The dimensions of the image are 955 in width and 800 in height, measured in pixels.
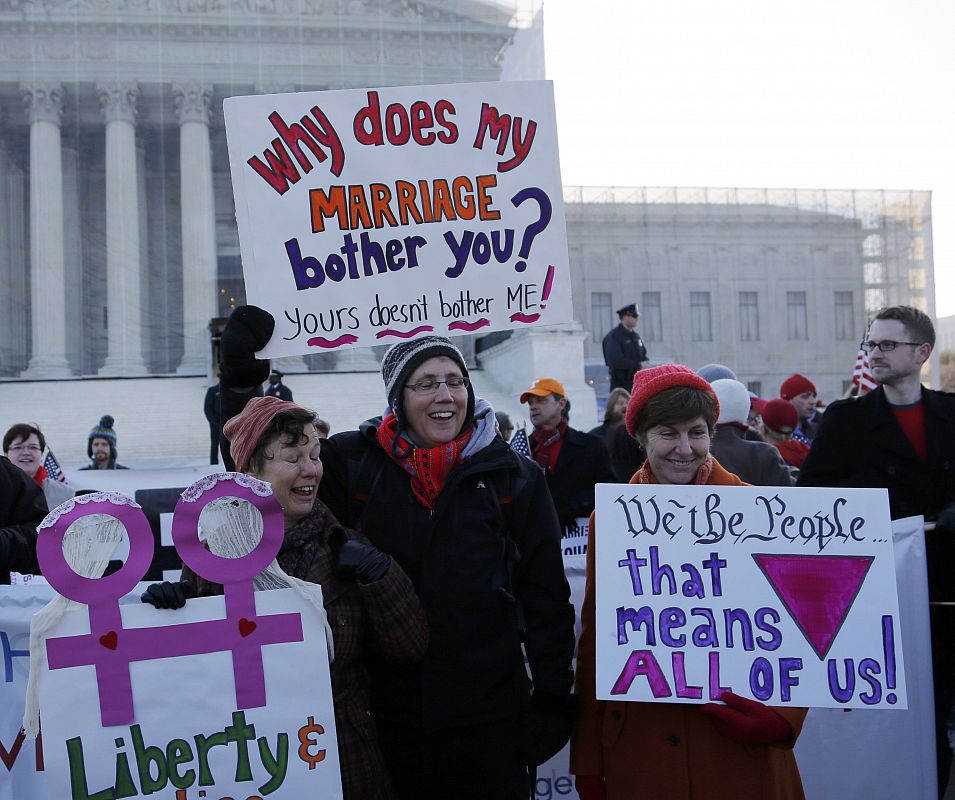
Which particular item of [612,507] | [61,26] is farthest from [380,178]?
[61,26]

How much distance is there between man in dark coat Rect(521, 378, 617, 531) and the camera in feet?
18.7

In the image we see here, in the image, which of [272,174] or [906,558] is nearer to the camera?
[272,174]

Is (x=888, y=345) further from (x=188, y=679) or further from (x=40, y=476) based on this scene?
(x=40, y=476)

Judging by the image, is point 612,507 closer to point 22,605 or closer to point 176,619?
point 176,619

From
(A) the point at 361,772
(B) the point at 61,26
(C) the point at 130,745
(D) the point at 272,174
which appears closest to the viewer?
(C) the point at 130,745

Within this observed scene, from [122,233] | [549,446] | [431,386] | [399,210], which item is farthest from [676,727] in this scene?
[122,233]

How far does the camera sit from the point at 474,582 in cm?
251

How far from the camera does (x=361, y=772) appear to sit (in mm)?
2342

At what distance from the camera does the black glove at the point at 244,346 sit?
2.83m

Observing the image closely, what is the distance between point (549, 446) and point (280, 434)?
3.62m

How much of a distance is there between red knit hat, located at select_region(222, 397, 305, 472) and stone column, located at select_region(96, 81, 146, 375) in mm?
25245

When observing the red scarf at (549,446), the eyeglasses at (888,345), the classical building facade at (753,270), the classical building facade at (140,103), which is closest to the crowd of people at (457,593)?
the eyeglasses at (888,345)

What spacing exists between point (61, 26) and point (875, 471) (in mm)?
27993

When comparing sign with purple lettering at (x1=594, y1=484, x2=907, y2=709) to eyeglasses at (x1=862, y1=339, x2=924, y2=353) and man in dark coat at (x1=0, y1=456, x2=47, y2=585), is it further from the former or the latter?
man in dark coat at (x1=0, y1=456, x2=47, y2=585)
